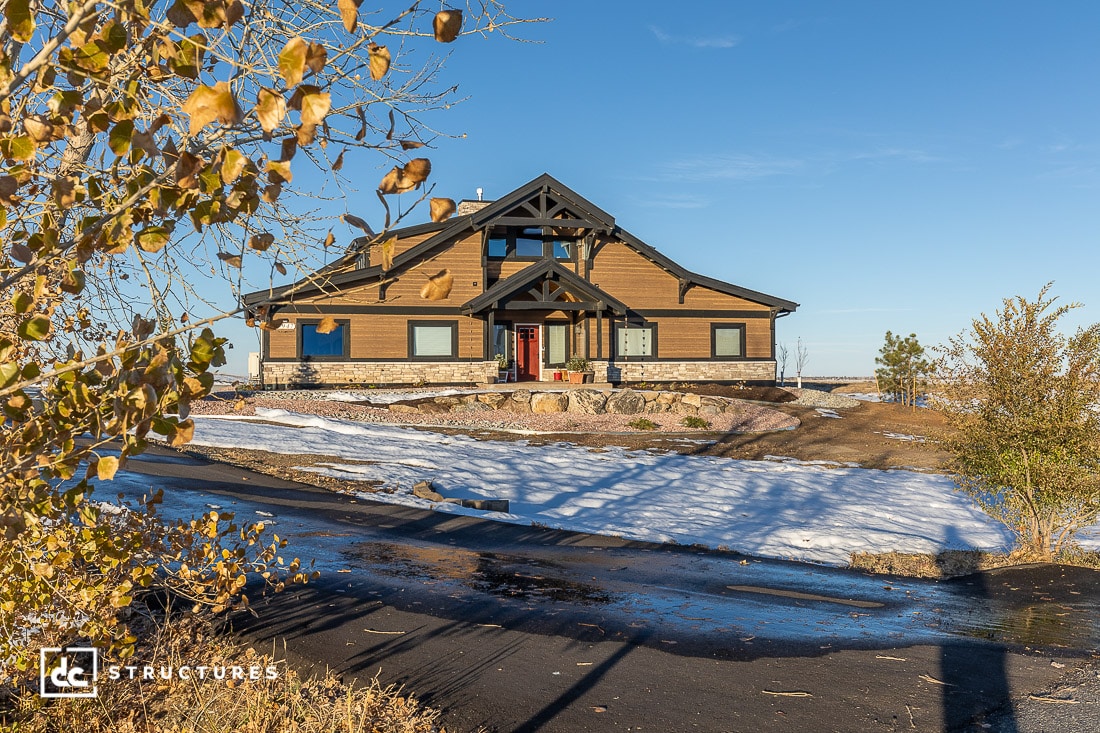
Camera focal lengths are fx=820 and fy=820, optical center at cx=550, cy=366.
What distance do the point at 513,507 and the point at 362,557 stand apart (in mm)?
5374

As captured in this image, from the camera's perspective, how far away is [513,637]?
6.53m

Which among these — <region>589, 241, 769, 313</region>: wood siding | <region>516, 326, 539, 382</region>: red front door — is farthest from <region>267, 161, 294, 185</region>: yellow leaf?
<region>589, 241, 769, 313</region>: wood siding

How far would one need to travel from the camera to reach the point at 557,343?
34.2 metres

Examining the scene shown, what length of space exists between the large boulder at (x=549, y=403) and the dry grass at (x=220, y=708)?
22.2m

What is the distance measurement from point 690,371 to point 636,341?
2.70 meters

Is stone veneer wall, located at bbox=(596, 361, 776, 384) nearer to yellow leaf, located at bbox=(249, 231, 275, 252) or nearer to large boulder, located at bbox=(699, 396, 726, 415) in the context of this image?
large boulder, located at bbox=(699, 396, 726, 415)

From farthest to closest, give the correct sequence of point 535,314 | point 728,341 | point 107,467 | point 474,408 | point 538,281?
point 728,341 → point 535,314 → point 538,281 → point 474,408 → point 107,467

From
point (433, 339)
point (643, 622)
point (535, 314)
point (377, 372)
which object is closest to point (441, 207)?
point (643, 622)

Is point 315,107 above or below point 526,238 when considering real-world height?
below

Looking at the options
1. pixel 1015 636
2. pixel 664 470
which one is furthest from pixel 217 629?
pixel 664 470

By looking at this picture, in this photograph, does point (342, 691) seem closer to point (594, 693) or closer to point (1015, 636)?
point (594, 693)

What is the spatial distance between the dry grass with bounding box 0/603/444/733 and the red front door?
94.4 feet

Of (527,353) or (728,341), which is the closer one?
(527,353)

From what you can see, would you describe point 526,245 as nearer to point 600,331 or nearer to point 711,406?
point 600,331
